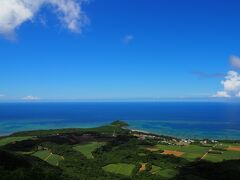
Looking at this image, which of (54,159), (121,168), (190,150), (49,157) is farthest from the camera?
(190,150)

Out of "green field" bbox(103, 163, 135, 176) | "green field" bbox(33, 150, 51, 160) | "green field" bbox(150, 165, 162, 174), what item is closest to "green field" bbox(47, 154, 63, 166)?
"green field" bbox(33, 150, 51, 160)

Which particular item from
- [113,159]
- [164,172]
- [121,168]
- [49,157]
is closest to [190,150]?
[113,159]

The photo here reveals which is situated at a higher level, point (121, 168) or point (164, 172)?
point (121, 168)

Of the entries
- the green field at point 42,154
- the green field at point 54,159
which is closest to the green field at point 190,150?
the green field at point 54,159

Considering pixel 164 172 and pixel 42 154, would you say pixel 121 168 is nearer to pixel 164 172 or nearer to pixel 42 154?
pixel 164 172

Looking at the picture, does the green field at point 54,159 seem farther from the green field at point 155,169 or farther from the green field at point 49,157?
the green field at point 155,169

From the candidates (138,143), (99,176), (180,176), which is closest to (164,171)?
(180,176)

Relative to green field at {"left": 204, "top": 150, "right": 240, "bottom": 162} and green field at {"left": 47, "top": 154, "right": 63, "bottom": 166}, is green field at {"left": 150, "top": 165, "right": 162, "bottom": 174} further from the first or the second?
green field at {"left": 47, "top": 154, "right": 63, "bottom": 166}
